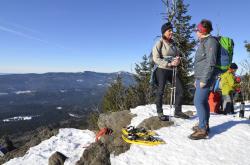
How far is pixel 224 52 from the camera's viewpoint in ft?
19.2

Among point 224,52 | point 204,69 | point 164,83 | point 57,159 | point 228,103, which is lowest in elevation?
point 57,159

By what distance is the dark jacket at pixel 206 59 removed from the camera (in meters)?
5.75

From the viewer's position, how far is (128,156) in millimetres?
6332

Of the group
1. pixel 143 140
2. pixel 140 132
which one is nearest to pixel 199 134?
pixel 143 140

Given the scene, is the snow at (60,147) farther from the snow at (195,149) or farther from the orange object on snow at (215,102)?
the orange object on snow at (215,102)

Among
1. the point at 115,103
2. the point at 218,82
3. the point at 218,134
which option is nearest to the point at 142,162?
the point at 218,134

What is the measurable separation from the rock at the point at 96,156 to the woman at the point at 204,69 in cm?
218

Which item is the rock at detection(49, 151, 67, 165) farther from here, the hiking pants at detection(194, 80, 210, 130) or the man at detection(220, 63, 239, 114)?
the man at detection(220, 63, 239, 114)

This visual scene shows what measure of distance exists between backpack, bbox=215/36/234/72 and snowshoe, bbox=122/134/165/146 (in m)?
2.34

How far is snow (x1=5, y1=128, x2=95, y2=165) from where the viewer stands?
8.67 meters

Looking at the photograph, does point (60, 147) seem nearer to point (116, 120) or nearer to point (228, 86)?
point (116, 120)

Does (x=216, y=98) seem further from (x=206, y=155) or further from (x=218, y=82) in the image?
(x=206, y=155)

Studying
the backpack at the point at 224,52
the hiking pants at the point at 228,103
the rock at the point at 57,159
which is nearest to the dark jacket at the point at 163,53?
the backpack at the point at 224,52

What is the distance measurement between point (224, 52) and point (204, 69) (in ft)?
1.84
